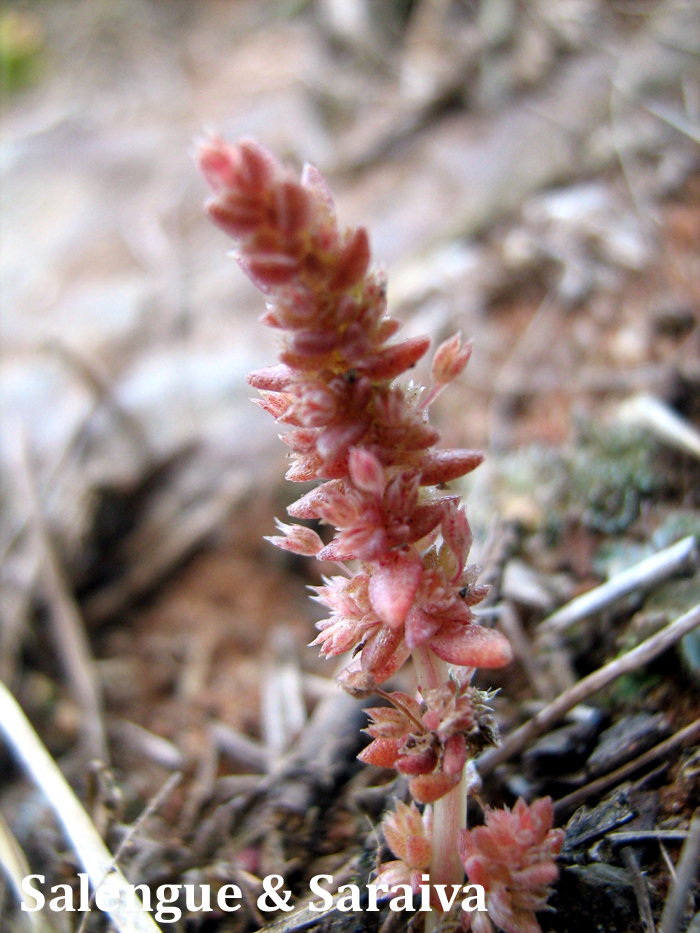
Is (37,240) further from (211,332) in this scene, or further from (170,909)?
(170,909)

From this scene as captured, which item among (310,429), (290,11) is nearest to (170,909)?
(310,429)

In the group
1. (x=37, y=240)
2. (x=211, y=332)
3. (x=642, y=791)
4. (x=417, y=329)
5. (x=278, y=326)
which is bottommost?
(x=642, y=791)

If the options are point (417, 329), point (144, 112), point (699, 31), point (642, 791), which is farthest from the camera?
point (144, 112)

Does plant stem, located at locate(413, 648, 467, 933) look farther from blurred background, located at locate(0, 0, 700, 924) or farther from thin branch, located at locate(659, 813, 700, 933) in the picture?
blurred background, located at locate(0, 0, 700, 924)

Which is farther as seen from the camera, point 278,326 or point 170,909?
point 170,909

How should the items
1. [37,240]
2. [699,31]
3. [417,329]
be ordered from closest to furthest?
[417,329] < [699,31] < [37,240]

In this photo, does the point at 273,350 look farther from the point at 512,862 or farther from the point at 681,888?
the point at 681,888

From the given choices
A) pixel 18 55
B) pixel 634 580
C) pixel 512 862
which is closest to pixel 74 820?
pixel 512 862

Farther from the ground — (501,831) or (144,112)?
(144,112)
